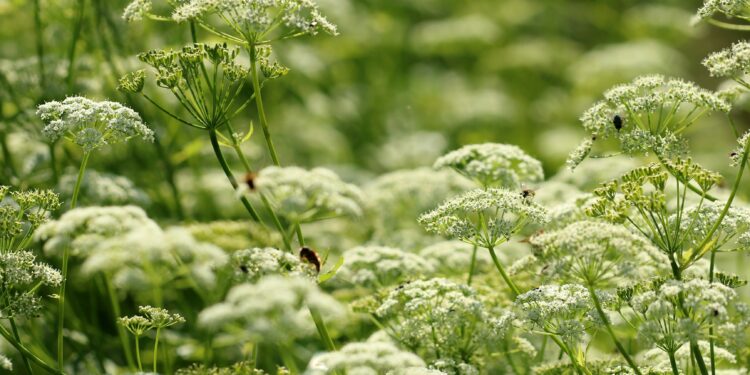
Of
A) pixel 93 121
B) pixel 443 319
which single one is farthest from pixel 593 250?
pixel 93 121

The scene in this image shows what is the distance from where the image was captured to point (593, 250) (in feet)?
15.4

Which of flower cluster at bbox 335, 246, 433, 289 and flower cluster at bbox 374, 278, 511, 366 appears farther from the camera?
flower cluster at bbox 335, 246, 433, 289

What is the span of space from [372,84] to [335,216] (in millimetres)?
11019

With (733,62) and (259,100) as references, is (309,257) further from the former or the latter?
(733,62)

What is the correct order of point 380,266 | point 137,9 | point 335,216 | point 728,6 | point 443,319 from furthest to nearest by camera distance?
1. point 380,266
2. point 137,9
3. point 443,319
4. point 728,6
5. point 335,216

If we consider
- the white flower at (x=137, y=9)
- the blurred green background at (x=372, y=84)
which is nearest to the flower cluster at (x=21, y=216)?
the white flower at (x=137, y=9)

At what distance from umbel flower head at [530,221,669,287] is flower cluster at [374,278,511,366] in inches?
29.4

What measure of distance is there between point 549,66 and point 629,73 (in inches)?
121

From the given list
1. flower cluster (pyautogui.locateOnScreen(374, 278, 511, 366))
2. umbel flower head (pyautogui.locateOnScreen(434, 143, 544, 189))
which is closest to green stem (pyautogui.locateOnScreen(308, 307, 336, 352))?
flower cluster (pyautogui.locateOnScreen(374, 278, 511, 366))

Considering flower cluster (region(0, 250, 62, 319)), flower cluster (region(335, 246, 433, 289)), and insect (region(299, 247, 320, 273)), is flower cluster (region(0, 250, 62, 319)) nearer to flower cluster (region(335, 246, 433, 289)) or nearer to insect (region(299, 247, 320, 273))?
insect (region(299, 247, 320, 273))

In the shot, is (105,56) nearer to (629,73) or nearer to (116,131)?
(116,131)

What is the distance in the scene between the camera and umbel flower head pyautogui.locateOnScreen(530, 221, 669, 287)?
4.74 meters

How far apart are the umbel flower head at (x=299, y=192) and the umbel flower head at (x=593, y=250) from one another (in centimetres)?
124

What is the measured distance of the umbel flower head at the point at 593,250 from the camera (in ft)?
15.6
